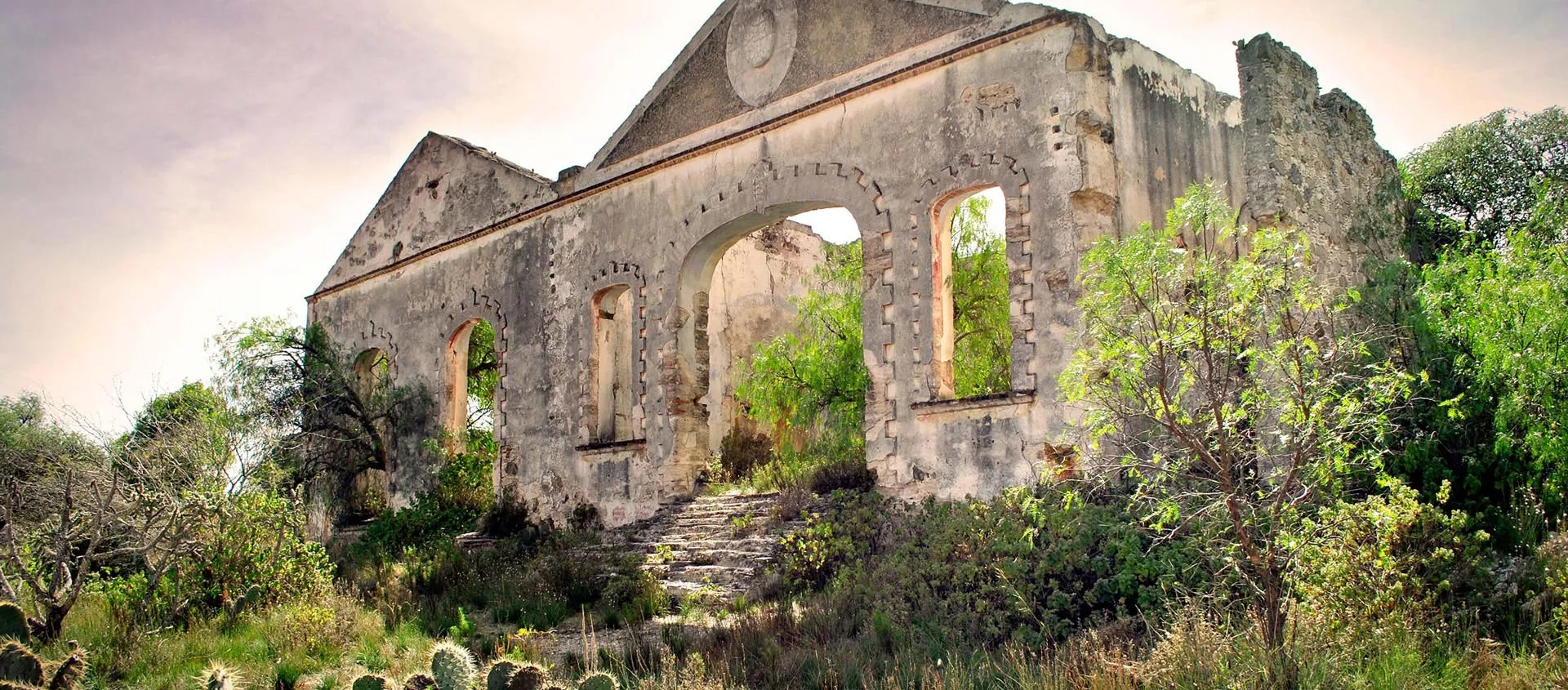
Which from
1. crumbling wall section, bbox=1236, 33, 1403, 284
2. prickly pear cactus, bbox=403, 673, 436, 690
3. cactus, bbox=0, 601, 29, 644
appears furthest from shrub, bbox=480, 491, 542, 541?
crumbling wall section, bbox=1236, 33, 1403, 284

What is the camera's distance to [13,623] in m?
8.90

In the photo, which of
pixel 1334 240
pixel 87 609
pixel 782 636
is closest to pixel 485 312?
pixel 87 609

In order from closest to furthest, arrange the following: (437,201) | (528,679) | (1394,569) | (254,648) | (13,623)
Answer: (528,679) → (1394,569) → (13,623) → (254,648) → (437,201)

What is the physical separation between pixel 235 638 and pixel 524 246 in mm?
8507

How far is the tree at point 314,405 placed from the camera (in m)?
19.1

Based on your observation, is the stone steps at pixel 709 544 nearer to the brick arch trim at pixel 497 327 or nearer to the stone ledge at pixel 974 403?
the stone ledge at pixel 974 403

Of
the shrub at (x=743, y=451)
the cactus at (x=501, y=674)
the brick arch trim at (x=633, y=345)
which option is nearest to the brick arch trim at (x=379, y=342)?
the brick arch trim at (x=633, y=345)

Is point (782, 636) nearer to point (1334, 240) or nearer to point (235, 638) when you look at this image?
point (235, 638)

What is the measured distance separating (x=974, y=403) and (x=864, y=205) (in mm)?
2681

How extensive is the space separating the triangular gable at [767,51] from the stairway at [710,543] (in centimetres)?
472

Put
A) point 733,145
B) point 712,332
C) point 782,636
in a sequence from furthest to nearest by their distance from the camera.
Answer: point 712,332 < point 733,145 < point 782,636

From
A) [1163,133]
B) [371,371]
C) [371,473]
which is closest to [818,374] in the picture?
[1163,133]

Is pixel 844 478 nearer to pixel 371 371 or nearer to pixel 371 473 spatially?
pixel 371 473

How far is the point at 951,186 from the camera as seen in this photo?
12.0 meters
